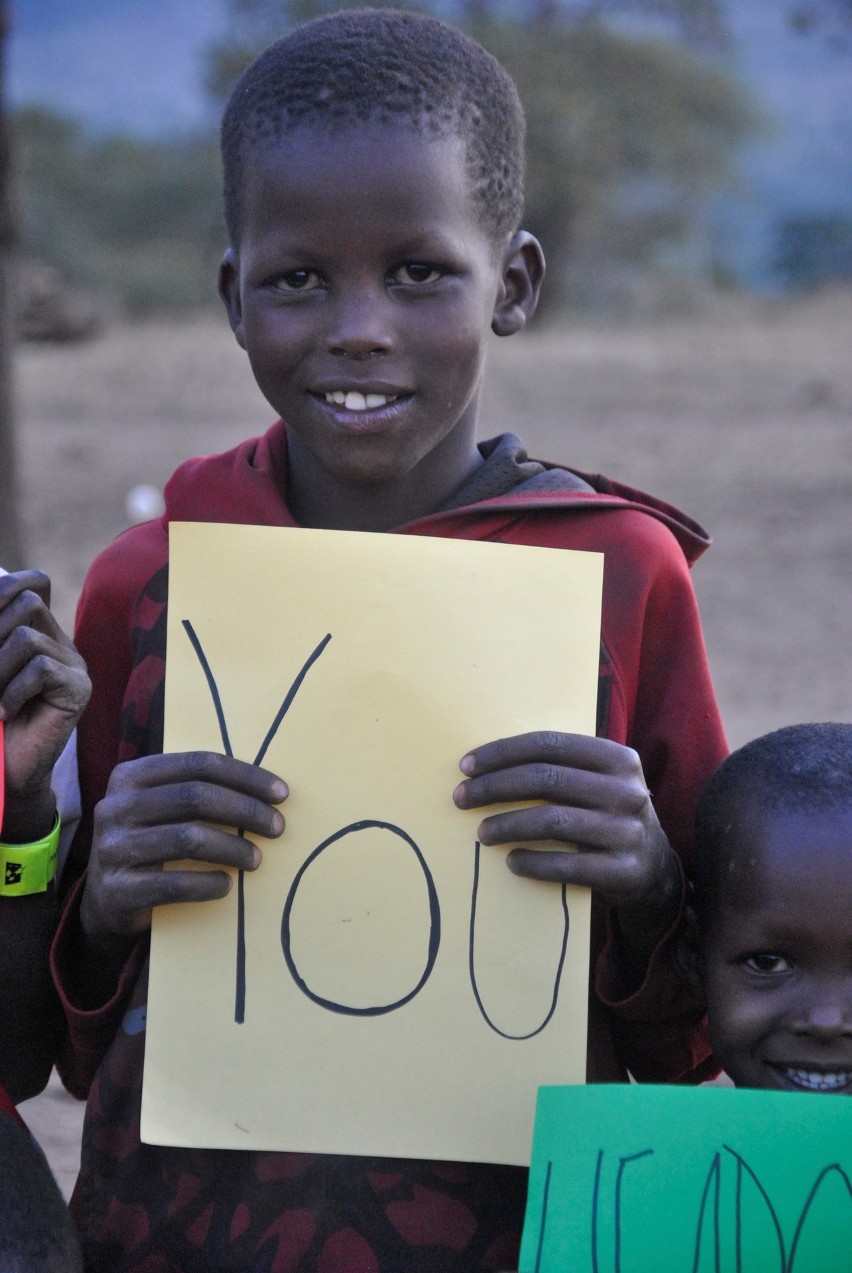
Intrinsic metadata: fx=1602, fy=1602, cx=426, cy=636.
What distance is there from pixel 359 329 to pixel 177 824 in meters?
0.48

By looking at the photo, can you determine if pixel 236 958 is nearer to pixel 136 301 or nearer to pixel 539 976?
pixel 539 976

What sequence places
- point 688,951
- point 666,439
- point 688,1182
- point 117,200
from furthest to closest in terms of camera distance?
point 117,200, point 666,439, point 688,951, point 688,1182

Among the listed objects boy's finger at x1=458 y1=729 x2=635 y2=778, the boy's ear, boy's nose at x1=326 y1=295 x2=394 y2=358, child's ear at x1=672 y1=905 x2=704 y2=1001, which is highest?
the boy's ear

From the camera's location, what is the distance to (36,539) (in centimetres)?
808

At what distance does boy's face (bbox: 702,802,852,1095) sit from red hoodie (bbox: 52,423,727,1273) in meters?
0.09

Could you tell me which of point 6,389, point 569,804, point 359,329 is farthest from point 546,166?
point 569,804

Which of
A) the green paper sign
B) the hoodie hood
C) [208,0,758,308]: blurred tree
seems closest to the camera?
the green paper sign

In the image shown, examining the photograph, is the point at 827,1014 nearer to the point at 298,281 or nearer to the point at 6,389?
the point at 298,281

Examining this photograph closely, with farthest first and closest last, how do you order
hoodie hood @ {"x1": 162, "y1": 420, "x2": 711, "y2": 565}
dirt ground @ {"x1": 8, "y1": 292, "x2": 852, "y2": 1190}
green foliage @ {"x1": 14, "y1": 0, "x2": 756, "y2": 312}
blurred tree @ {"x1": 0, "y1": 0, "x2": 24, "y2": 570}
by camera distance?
green foliage @ {"x1": 14, "y1": 0, "x2": 756, "y2": 312} → dirt ground @ {"x1": 8, "y1": 292, "x2": 852, "y2": 1190} → blurred tree @ {"x1": 0, "y1": 0, "x2": 24, "y2": 570} → hoodie hood @ {"x1": 162, "y1": 420, "x2": 711, "y2": 565}

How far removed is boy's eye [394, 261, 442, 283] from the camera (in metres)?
1.51

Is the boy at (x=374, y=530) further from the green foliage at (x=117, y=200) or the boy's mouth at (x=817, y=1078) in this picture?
the green foliage at (x=117, y=200)

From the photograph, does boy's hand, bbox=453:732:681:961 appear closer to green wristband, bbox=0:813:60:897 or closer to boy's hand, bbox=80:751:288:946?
boy's hand, bbox=80:751:288:946

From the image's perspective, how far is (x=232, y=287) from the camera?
1.67 metres

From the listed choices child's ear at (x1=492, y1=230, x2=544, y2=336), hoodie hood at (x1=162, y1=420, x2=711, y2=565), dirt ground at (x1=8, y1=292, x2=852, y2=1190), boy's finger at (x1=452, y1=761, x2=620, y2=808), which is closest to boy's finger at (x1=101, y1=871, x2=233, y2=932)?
boy's finger at (x1=452, y1=761, x2=620, y2=808)
